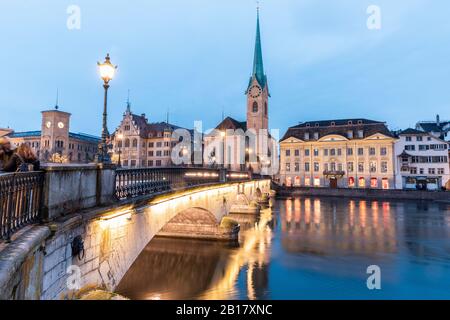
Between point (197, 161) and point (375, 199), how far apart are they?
4499 cm

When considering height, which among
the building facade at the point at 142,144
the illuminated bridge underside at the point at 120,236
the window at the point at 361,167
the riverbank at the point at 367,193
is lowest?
the riverbank at the point at 367,193

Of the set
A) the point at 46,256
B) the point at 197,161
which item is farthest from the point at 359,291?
the point at 197,161

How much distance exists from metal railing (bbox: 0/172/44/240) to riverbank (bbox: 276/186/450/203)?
60473mm

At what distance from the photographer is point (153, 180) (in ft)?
38.3

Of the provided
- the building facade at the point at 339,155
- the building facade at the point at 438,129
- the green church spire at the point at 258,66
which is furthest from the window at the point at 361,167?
the green church spire at the point at 258,66

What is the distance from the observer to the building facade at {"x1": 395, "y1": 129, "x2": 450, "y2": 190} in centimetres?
6016

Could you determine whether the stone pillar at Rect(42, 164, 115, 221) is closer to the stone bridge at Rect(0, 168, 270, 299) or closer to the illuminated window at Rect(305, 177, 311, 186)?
the stone bridge at Rect(0, 168, 270, 299)

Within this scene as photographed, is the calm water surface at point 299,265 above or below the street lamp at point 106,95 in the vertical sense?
below

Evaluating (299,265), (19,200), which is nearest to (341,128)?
(299,265)

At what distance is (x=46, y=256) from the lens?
17.5ft

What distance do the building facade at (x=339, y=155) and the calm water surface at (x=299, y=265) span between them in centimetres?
3592

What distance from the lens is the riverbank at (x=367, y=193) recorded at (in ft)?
174

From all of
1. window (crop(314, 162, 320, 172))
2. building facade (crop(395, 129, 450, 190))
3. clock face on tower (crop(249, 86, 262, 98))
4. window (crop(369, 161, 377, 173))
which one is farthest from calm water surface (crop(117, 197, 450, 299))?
clock face on tower (crop(249, 86, 262, 98))

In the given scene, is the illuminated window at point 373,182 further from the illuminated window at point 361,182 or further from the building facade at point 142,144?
the building facade at point 142,144
